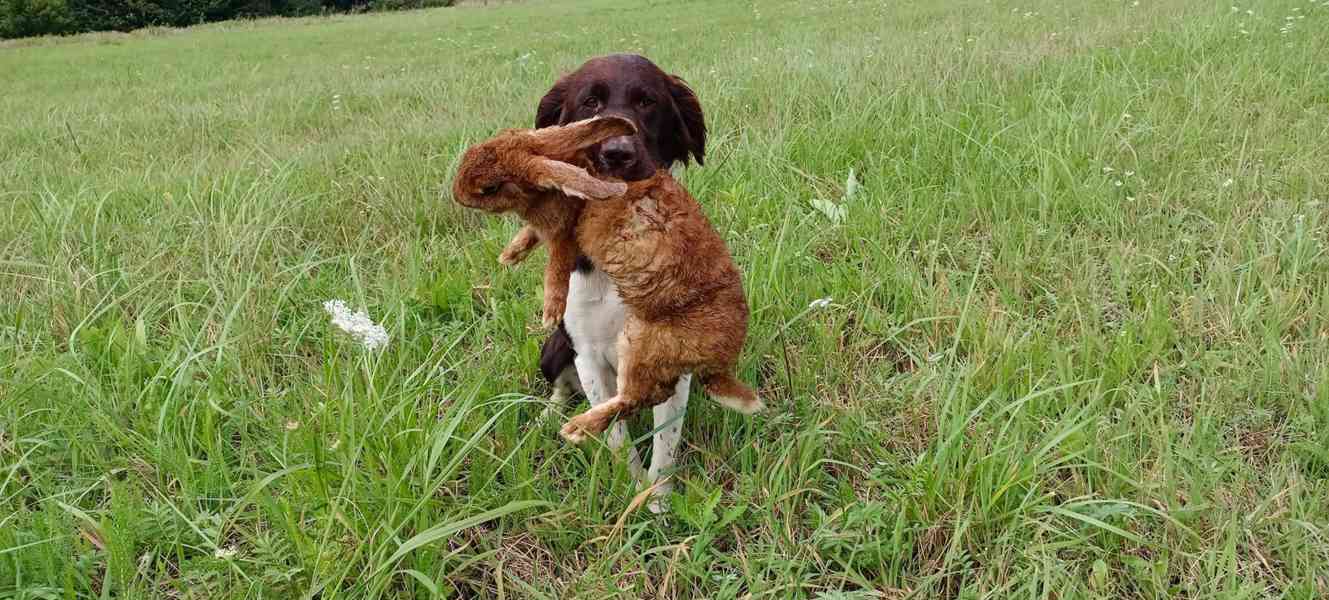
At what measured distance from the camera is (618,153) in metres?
1.99

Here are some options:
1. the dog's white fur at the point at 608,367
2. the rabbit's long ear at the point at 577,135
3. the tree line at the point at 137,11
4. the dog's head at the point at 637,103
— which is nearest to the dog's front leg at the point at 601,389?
the dog's white fur at the point at 608,367

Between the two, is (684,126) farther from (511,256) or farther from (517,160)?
(517,160)

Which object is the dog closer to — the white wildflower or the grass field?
the grass field

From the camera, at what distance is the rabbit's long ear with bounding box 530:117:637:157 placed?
1656 millimetres

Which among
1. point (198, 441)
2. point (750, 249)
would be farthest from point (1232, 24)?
point (198, 441)

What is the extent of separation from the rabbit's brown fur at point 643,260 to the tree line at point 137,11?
38.8 m

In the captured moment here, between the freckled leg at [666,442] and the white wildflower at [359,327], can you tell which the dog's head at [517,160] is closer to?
the white wildflower at [359,327]

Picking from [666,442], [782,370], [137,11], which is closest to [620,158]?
[666,442]

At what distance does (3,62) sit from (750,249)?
2082 centimetres

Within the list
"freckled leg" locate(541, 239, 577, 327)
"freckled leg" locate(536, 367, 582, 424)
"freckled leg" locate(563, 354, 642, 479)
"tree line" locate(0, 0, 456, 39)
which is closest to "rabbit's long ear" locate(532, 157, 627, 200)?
"freckled leg" locate(541, 239, 577, 327)

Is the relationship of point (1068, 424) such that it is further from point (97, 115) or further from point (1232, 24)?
point (97, 115)

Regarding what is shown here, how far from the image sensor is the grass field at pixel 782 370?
1769mm

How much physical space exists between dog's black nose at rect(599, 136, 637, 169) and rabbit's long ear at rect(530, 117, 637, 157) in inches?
11.9

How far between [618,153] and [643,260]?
42cm
